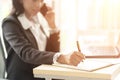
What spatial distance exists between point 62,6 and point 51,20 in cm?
60

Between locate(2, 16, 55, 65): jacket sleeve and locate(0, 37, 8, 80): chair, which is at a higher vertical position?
locate(2, 16, 55, 65): jacket sleeve

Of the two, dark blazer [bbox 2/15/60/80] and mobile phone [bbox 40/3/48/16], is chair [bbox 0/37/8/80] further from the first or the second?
mobile phone [bbox 40/3/48/16]

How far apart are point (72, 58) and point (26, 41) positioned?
12.0 inches

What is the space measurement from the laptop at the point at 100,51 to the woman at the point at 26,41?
0.68ft

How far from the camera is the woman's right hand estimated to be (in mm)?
1198

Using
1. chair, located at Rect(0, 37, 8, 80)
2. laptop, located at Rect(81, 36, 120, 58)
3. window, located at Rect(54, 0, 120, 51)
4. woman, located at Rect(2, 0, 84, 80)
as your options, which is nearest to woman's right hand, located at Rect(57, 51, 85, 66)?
woman, located at Rect(2, 0, 84, 80)

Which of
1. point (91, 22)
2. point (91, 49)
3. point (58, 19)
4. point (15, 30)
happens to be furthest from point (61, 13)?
point (15, 30)

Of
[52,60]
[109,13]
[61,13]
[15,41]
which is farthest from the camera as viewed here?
[61,13]

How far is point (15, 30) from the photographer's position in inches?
55.1

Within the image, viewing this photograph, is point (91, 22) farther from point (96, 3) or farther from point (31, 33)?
point (31, 33)

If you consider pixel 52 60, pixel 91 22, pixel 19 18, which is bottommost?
pixel 91 22

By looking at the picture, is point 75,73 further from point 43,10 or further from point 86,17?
point 86,17

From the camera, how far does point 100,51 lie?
1526mm

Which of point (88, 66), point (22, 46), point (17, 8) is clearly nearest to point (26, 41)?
point (22, 46)
